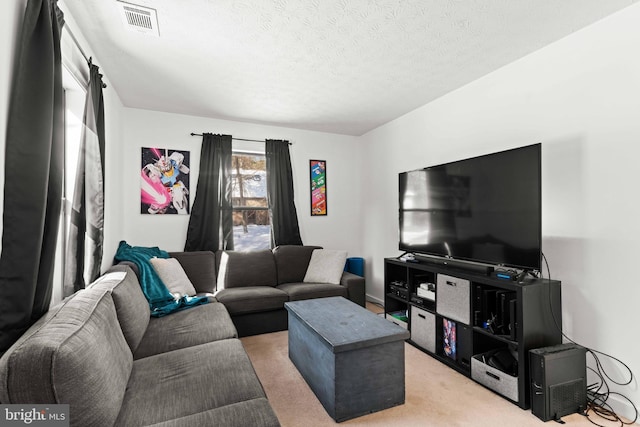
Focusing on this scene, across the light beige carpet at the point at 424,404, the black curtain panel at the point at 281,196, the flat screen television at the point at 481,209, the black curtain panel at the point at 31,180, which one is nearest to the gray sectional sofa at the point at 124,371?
the black curtain panel at the point at 31,180

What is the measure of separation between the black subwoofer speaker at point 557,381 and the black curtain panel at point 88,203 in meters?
2.93

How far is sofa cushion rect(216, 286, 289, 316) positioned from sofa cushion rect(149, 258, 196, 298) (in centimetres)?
33

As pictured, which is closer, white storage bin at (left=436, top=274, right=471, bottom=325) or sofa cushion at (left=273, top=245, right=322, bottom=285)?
white storage bin at (left=436, top=274, right=471, bottom=325)

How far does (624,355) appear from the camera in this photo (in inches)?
77.1

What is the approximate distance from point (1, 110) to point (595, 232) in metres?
3.32

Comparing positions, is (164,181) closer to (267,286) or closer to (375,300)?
(267,286)

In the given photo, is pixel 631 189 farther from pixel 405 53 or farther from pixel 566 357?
pixel 405 53

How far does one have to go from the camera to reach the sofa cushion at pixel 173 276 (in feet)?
10.3

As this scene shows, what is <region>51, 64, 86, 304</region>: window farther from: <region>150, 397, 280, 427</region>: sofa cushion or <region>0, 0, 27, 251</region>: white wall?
<region>150, 397, 280, 427</region>: sofa cushion

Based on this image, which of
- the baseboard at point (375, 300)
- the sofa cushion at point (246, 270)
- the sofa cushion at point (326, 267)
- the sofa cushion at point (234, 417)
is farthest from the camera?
the baseboard at point (375, 300)

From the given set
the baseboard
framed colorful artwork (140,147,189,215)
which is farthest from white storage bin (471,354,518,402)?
framed colorful artwork (140,147,189,215)

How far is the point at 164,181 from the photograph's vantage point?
3824 mm

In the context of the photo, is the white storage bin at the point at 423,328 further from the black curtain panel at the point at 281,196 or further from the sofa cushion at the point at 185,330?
the black curtain panel at the point at 281,196

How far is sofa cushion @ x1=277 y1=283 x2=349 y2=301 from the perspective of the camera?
11.2ft
